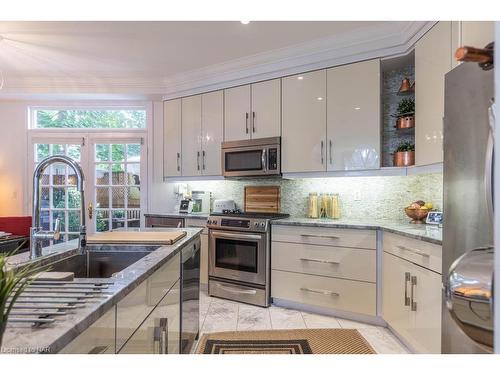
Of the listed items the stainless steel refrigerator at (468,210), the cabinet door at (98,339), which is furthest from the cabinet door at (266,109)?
the cabinet door at (98,339)

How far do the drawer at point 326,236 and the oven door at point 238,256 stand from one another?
0.64 ft

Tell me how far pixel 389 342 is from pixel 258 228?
146 centimetres

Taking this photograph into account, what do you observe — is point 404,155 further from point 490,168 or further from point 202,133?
point 202,133

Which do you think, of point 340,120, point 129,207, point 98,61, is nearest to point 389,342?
point 340,120

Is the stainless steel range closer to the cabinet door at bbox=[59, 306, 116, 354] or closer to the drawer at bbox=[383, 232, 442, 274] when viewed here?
the drawer at bbox=[383, 232, 442, 274]

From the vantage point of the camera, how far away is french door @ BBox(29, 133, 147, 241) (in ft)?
14.8

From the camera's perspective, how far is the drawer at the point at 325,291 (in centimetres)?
284

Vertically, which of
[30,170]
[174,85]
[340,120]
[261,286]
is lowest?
[261,286]

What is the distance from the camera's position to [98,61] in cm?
362

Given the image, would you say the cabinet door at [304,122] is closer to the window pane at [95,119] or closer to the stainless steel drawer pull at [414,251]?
the stainless steel drawer pull at [414,251]

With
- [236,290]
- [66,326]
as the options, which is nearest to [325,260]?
[236,290]

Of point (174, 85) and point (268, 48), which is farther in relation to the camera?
point (174, 85)

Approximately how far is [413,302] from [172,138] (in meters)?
3.25

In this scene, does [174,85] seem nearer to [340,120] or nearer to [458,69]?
[340,120]
